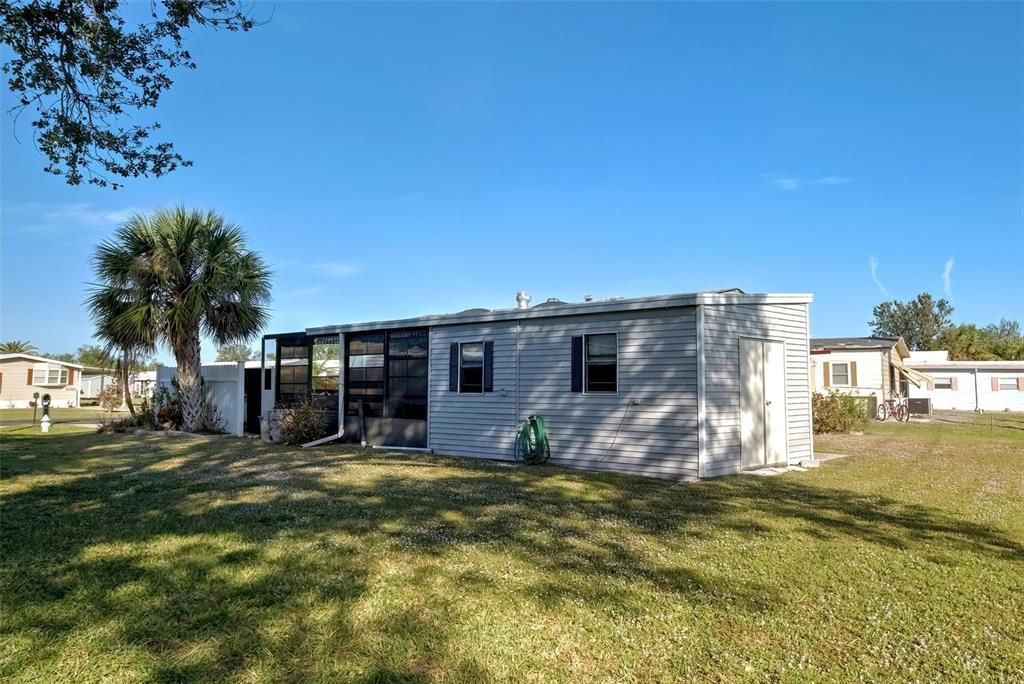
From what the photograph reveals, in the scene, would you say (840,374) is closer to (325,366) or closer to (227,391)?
(325,366)

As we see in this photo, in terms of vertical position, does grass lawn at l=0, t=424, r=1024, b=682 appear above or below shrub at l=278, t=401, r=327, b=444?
below

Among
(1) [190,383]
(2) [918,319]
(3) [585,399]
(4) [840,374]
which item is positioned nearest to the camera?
(3) [585,399]

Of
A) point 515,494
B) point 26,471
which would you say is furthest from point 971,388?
point 26,471

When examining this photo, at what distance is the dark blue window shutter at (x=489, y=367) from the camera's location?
1123cm

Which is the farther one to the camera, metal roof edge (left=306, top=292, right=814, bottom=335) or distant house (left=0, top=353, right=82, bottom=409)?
distant house (left=0, top=353, right=82, bottom=409)

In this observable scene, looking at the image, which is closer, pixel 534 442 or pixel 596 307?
pixel 596 307

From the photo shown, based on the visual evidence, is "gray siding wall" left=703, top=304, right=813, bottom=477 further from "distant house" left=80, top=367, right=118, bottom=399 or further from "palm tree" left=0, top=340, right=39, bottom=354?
"palm tree" left=0, top=340, right=39, bottom=354

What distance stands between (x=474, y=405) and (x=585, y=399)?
2467 millimetres

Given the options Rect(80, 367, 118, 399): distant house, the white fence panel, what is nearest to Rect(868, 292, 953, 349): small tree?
the white fence panel

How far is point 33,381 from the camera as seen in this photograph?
3388 centimetres

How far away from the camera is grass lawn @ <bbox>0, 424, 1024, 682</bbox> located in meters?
2.92

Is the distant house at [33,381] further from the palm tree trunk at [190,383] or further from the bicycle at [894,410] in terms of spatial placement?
the bicycle at [894,410]

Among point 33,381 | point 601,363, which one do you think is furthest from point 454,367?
point 33,381

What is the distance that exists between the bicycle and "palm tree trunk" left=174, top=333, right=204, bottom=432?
871 inches
